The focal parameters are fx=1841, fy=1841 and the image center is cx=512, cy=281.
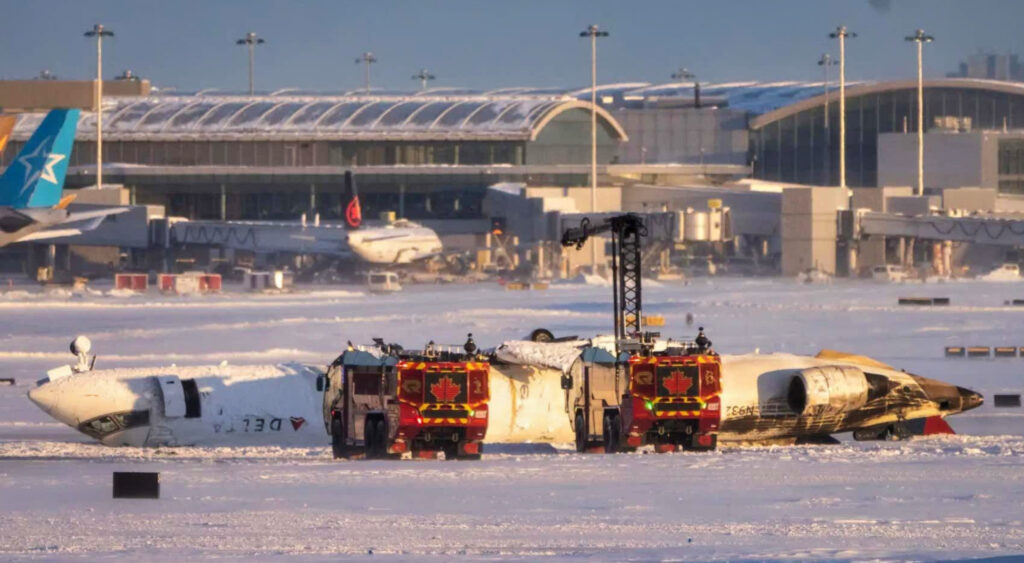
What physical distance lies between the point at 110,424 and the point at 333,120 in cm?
11945

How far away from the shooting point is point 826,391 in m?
41.2

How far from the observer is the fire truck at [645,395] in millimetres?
36969

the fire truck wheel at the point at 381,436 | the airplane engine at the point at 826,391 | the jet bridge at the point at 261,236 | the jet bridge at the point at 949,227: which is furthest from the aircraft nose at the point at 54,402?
the jet bridge at the point at 949,227

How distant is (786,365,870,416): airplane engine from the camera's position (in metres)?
41.2

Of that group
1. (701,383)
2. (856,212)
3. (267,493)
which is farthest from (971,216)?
(267,493)

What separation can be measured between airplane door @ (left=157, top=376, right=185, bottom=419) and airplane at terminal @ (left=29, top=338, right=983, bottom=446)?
0.08ft

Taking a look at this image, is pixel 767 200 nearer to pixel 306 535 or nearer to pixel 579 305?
pixel 579 305

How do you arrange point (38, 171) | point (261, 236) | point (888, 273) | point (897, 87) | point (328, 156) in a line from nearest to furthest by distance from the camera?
point (38, 171) < point (888, 273) < point (261, 236) < point (328, 156) < point (897, 87)

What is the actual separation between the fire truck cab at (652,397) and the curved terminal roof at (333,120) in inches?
4657

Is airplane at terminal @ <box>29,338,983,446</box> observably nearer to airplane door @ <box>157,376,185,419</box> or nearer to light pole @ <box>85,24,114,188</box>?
airplane door @ <box>157,376,185,419</box>

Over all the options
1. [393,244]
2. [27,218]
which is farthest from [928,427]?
[393,244]

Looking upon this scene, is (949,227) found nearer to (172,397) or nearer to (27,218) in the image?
(27,218)

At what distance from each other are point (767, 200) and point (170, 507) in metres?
114

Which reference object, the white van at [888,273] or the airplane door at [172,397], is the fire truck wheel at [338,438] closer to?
the airplane door at [172,397]
